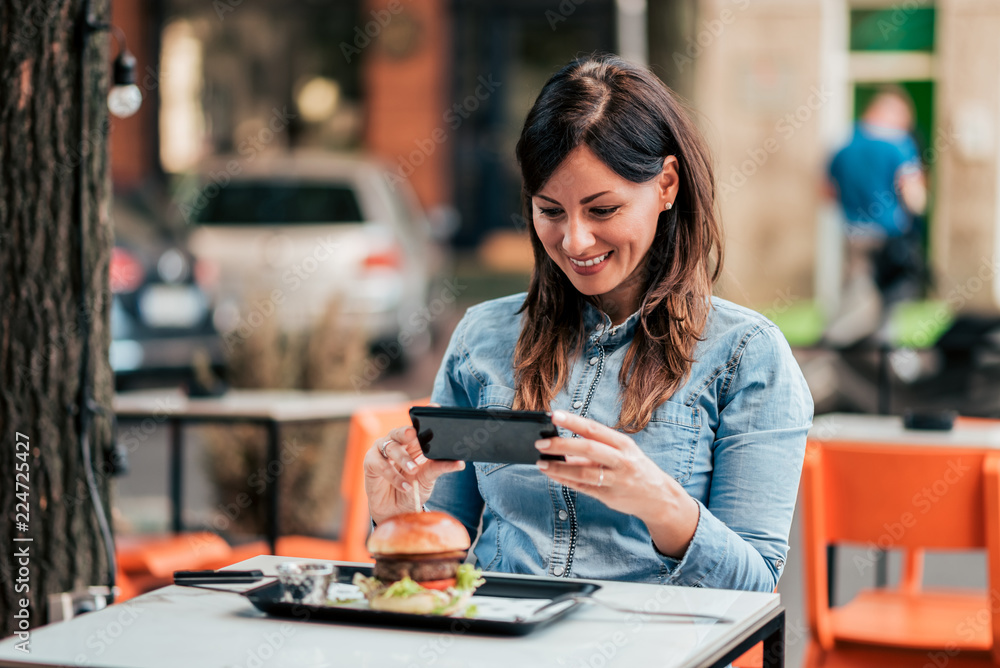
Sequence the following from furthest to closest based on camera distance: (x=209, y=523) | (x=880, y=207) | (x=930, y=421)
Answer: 1. (x=880, y=207)
2. (x=209, y=523)
3. (x=930, y=421)

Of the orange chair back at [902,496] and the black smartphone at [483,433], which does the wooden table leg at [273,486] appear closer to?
the orange chair back at [902,496]

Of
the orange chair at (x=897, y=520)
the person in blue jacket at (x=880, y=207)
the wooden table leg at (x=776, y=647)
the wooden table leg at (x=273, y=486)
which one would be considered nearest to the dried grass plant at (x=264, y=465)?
the wooden table leg at (x=273, y=486)

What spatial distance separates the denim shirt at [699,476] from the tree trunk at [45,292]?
1251mm

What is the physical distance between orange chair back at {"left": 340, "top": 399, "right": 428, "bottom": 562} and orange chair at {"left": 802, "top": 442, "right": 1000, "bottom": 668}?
4.23 ft

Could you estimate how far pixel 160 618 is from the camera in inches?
78.5

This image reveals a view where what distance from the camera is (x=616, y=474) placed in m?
2.08

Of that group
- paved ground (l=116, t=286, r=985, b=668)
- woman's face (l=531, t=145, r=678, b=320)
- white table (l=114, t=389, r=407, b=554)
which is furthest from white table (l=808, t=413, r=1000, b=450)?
woman's face (l=531, t=145, r=678, b=320)

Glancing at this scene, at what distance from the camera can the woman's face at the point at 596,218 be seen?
2.49 metres

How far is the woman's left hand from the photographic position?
2.01 meters

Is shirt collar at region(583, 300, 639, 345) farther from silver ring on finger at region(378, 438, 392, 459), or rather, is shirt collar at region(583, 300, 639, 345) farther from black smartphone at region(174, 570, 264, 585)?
black smartphone at region(174, 570, 264, 585)

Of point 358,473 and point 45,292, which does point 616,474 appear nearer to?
point 45,292

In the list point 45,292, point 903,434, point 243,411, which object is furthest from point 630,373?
point 243,411

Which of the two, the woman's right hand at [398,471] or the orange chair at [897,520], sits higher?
the woman's right hand at [398,471]

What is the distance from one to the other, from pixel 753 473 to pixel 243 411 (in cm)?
303
